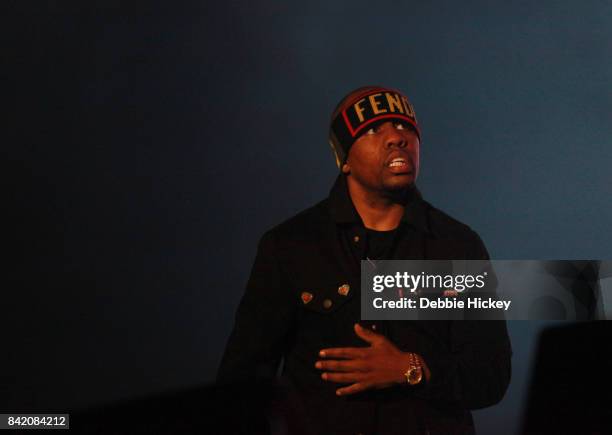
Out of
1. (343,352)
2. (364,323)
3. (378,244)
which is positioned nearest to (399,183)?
(378,244)

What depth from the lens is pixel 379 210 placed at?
2002 mm

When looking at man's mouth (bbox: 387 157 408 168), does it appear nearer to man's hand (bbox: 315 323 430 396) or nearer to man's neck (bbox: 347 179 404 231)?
man's neck (bbox: 347 179 404 231)

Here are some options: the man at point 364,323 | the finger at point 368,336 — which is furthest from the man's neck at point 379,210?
the finger at point 368,336

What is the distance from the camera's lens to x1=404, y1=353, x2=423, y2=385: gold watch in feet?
5.96

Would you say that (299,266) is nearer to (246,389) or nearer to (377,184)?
(377,184)

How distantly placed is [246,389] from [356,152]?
135 cm

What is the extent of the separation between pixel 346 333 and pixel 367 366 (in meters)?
0.13

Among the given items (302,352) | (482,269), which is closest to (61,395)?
(302,352)

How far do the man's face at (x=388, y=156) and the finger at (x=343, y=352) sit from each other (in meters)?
0.48

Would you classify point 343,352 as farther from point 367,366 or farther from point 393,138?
point 393,138

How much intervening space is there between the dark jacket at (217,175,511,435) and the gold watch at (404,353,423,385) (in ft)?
0.10

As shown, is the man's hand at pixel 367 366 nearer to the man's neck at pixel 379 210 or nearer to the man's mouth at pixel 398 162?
the man's neck at pixel 379 210

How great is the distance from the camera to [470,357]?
1.86 meters

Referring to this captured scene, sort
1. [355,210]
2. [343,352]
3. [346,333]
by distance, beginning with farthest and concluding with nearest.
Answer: [355,210], [346,333], [343,352]
